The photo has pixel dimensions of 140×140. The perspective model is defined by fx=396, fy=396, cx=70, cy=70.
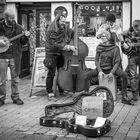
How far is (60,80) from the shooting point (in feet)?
26.2

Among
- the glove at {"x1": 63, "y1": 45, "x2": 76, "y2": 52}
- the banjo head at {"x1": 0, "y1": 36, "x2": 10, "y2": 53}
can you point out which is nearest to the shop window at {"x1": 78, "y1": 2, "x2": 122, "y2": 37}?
the glove at {"x1": 63, "y1": 45, "x2": 76, "y2": 52}

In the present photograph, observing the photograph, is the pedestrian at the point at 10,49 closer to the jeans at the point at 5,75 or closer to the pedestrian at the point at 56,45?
the jeans at the point at 5,75

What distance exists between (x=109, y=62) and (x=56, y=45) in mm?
1083

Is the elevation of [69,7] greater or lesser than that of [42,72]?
greater

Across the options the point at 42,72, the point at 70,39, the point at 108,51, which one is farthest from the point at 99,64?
the point at 42,72

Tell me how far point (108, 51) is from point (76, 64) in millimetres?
674

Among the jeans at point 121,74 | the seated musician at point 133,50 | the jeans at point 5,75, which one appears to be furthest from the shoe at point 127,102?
the jeans at point 5,75

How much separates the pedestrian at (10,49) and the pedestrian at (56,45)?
0.65 m

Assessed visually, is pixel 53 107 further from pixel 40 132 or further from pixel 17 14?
pixel 17 14

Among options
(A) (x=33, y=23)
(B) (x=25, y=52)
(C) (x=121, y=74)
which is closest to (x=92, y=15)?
(A) (x=33, y=23)

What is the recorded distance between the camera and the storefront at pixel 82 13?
9.95m

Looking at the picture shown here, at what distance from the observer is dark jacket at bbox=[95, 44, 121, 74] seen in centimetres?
759

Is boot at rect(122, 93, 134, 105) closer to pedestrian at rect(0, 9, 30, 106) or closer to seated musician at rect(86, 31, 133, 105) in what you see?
seated musician at rect(86, 31, 133, 105)

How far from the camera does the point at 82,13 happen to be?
10508 millimetres
